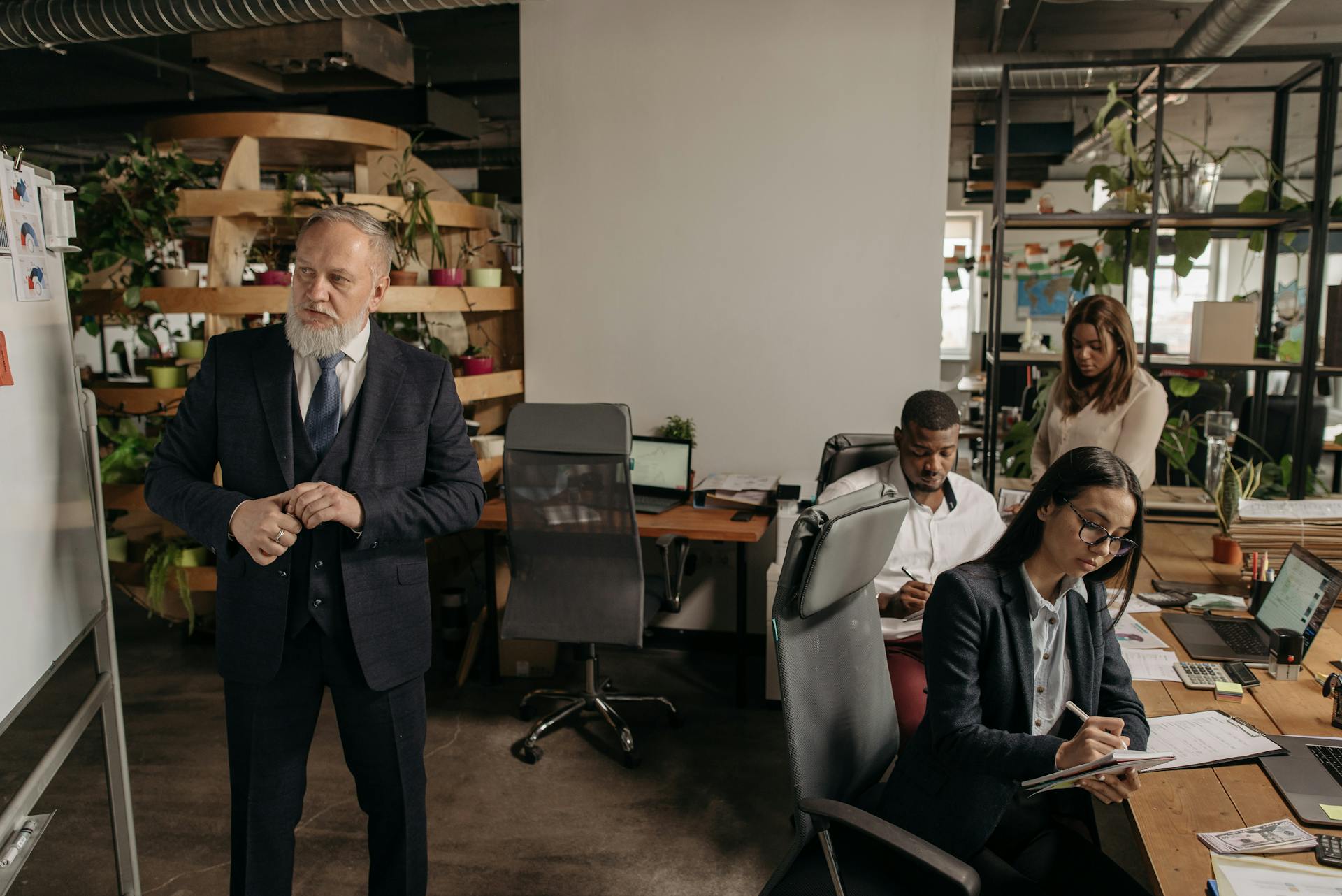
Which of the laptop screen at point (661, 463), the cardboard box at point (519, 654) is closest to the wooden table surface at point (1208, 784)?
the laptop screen at point (661, 463)

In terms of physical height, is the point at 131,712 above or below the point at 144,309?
below

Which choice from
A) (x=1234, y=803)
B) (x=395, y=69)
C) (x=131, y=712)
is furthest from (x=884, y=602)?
(x=395, y=69)

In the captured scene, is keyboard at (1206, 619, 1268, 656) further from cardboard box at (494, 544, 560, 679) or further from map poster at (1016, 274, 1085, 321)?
map poster at (1016, 274, 1085, 321)

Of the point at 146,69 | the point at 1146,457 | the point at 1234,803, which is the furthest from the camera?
the point at 146,69

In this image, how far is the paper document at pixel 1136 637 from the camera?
2314mm

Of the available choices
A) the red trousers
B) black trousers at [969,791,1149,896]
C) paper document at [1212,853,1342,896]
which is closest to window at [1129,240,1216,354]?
the red trousers

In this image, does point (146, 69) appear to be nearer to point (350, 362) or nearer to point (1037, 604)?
point (350, 362)

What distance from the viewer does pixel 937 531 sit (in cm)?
273

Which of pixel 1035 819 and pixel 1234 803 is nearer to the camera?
pixel 1234 803

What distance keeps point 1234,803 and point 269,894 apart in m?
1.84

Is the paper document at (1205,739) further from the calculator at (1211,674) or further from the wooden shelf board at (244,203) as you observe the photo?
the wooden shelf board at (244,203)

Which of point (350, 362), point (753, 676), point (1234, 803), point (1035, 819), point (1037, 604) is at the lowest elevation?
point (753, 676)

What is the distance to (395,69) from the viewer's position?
462 centimetres

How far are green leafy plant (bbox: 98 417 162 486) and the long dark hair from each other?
3.38 m
